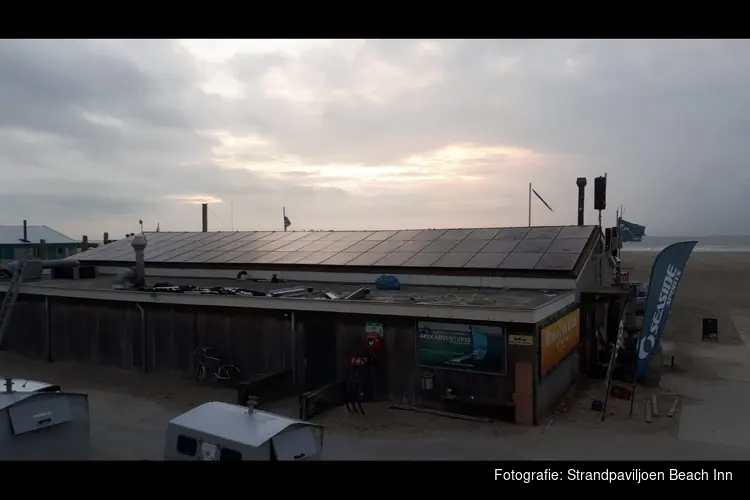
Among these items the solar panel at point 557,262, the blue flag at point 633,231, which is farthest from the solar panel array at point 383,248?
the blue flag at point 633,231

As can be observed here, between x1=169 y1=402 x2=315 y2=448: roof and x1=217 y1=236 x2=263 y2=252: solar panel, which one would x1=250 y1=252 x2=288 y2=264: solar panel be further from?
x1=169 y1=402 x2=315 y2=448: roof

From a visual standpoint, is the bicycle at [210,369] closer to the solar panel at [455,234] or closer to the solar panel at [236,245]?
the solar panel at [236,245]

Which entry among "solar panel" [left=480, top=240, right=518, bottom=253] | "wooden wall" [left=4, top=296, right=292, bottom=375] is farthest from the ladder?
"solar panel" [left=480, top=240, right=518, bottom=253]
